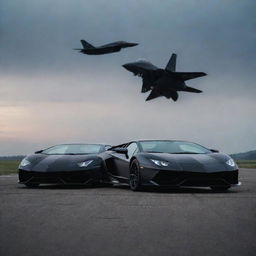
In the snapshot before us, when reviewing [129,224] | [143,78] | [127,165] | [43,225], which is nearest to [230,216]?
[129,224]

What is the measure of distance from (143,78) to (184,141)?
3612 centimetres

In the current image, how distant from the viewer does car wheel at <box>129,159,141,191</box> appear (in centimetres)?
1095

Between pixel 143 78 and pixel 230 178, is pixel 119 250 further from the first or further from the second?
pixel 143 78

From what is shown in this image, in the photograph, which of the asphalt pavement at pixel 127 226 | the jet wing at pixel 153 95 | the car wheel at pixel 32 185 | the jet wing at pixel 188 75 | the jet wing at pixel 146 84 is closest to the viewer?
the asphalt pavement at pixel 127 226

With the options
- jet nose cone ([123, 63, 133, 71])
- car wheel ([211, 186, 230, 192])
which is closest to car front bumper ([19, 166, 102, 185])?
car wheel ([211, 186, 230, 192])

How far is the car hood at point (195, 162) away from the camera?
10.8 meters

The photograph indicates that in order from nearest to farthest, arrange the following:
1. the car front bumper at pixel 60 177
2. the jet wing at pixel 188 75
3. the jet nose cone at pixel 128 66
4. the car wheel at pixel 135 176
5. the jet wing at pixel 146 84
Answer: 1. the car wheel at pixel 135 176
2. the car front bumper at pixel 60 177
3. the jet wing at pixel 188 75
4. the jet nose cone at pixel 128 66
5. the jet wing at pixel 146 84

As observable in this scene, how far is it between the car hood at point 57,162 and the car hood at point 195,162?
1884mm

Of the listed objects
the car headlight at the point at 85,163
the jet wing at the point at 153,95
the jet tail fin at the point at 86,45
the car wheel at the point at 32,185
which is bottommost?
the car wheel at the point at 32,185

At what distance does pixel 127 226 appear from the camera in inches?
228

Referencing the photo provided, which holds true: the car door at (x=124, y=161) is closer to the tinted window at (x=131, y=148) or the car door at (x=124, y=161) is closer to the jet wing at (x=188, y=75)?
the tinted window at (x=131, y=148)

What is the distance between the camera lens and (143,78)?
4819cm

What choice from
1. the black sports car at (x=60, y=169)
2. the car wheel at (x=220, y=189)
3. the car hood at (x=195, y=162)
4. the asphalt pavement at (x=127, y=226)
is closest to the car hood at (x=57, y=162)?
the black sports car at (x=60, y=169)

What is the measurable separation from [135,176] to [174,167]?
2.84ft
